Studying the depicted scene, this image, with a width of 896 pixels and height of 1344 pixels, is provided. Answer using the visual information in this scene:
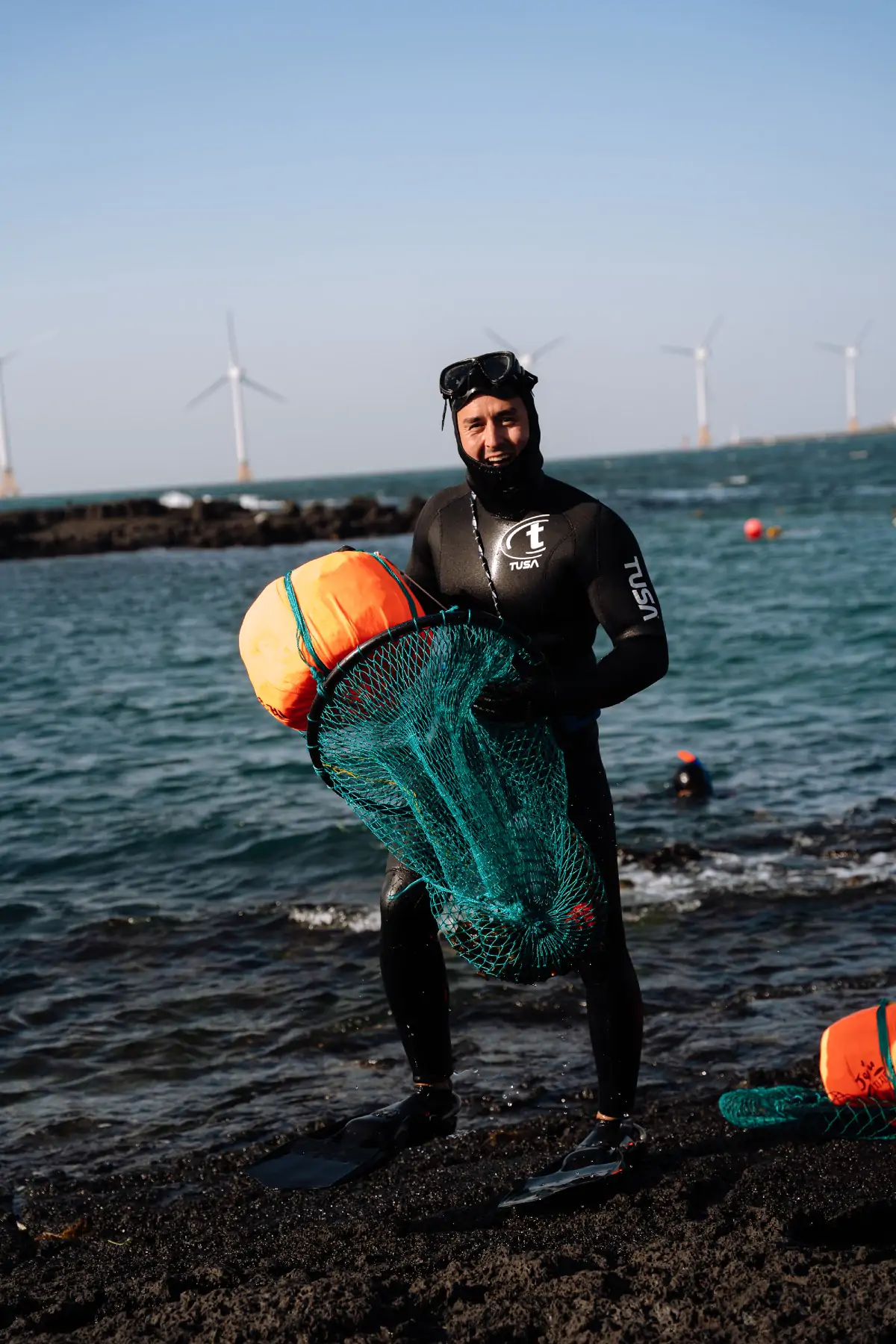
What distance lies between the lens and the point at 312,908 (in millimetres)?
9266

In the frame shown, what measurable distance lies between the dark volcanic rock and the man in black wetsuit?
37 cm

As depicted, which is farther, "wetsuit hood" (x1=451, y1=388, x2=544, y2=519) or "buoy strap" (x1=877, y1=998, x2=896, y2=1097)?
"buoy strap" (x1=877, y1=998, x2=896, y2=1097)

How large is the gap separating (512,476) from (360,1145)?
7.43ft

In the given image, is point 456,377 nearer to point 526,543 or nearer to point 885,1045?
point 526,543

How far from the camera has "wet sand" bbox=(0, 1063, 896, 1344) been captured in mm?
3346

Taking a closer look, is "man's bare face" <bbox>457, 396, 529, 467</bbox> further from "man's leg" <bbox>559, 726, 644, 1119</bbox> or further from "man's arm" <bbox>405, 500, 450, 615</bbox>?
"man's leg" <bbox>559, 726, 644, 1119</bbox>

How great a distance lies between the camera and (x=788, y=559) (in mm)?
36688

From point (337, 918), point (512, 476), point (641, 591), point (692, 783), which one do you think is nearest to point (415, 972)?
point (641, 591)

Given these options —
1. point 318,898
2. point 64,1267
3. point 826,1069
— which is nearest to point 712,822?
point 318,898

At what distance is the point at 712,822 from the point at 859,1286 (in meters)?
7.51

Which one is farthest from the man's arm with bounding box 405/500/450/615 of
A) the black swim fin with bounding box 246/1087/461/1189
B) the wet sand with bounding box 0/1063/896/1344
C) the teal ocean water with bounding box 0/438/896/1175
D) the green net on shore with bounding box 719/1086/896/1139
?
the teal ocean water with bounding box 0/438/896/1175

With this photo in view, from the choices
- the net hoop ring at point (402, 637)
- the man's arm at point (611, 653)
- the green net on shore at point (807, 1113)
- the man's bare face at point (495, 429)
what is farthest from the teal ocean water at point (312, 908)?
the man's bare face at point (495, 429)

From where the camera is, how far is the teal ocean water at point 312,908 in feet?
21.3

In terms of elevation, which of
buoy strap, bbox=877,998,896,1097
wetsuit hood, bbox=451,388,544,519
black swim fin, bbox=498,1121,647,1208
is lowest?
buoy strap, bbox=877,998,896,1097
